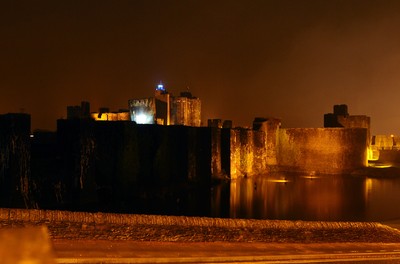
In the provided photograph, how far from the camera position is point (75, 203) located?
16188mm

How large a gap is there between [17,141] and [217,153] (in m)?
16.7

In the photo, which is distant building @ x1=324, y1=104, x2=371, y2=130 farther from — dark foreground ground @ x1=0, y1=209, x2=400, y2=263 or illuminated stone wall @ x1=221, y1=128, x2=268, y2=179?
dark foreground ground @ x1=0, y1=209, x2=400, y2=263

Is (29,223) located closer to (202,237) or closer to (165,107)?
(202,237)

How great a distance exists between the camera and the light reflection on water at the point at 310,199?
64.3 feet

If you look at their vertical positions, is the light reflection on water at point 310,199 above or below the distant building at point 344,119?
below

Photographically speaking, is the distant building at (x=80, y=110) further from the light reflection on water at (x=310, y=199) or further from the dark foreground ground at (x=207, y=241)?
the dark foreground ground at (x=207, y=241)

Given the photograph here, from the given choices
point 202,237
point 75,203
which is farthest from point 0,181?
point 202,237

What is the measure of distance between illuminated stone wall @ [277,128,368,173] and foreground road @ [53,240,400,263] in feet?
90.5

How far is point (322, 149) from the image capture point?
1468 inches

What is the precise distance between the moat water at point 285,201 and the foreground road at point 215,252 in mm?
9219

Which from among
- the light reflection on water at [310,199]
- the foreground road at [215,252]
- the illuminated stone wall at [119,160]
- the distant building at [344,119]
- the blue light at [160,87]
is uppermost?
the blue light at [160,87]

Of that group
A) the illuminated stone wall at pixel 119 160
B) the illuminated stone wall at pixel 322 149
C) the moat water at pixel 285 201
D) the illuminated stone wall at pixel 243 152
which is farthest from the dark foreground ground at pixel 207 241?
the illuminated stone wall at pixel 322 149

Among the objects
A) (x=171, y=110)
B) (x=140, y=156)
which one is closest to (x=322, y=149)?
(x=171, y=110)

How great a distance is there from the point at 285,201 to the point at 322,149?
15306 mm
